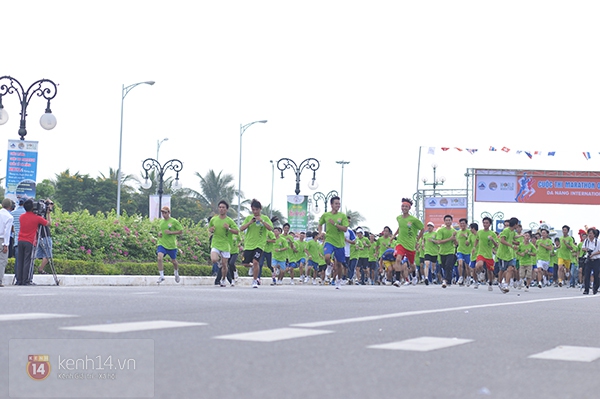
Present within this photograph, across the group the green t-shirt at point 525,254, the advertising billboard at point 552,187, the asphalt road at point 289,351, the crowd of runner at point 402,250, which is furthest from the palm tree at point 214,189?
the asphalt road at point 289,351

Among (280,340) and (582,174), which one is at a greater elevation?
(582,174)

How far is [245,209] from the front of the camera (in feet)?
295

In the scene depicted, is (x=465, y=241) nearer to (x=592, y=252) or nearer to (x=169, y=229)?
(x=592, y=252)

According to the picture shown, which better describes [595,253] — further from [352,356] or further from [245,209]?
[245,209]

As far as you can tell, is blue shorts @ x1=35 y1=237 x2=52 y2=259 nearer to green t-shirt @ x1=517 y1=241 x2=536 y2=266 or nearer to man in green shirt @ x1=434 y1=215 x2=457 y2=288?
man in green shirt @ x1=434 y1=215 x2=457 y2=288

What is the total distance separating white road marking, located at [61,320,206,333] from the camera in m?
7.62

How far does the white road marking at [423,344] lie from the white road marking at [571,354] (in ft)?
2.40

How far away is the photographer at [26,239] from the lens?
790 inches

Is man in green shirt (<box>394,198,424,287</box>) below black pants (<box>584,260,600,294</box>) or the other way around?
the other way around

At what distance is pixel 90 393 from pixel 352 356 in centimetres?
233

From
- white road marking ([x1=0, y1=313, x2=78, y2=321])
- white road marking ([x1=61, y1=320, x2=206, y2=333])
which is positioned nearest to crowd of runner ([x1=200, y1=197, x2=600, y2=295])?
white road marking ([x1=0, y1=313, x2=78, y2=321])

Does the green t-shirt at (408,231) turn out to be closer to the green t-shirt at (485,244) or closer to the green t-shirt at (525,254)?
the green t-shirt at (485,244)

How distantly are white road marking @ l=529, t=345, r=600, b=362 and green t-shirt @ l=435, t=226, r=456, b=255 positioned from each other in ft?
63.6

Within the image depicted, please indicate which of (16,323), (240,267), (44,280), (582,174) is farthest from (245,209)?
(16,323)
